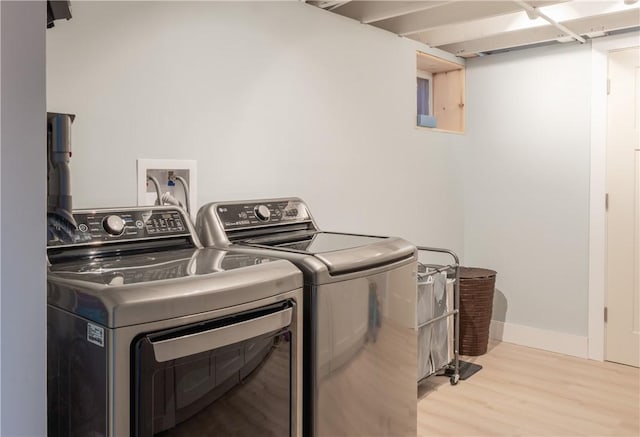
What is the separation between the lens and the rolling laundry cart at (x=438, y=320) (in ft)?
9.31

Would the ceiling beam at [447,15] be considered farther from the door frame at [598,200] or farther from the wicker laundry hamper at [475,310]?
the wicker laundry hamper at [475,310]

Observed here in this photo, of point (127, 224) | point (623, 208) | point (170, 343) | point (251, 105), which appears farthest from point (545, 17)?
point (170, 343)

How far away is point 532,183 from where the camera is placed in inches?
149

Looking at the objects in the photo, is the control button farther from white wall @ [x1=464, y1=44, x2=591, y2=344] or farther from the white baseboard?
the white baseboard

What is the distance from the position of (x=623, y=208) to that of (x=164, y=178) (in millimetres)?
2909

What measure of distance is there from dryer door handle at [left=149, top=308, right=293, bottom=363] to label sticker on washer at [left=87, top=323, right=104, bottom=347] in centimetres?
10

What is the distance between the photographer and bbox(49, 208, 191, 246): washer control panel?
5.16 ft

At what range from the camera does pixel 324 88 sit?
2.77 m

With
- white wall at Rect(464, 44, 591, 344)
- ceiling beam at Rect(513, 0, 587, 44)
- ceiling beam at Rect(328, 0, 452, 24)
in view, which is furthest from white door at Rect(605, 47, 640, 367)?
ceiling beam at Rect(328, 0, 452, 24)

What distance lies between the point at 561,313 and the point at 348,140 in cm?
201

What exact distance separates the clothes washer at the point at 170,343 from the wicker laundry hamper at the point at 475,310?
225 centimetres

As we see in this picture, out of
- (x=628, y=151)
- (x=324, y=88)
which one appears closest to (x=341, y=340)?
(x=324, y=88)

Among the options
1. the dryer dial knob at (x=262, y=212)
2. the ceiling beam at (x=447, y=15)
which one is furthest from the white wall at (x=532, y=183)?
the dryer dial knob at (x=262, y=212)

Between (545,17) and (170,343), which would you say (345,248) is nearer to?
(170,343)
